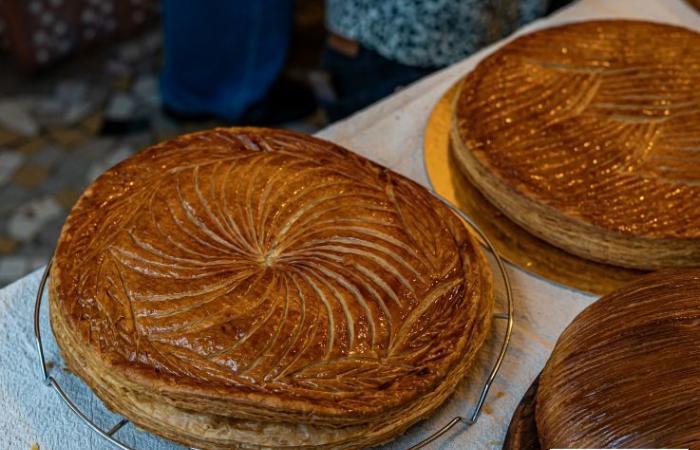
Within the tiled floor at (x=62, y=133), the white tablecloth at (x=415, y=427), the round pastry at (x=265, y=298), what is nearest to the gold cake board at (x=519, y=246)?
the white tablecloth at (x=415, y=427)

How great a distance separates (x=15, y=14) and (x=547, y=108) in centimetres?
283

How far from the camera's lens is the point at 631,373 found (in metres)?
1.06

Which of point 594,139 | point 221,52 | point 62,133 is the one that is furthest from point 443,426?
point 62,133

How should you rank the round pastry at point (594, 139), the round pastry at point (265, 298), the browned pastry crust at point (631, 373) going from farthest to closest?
the round pastry at point (594, 139) < the round pastry at point (265, 298) < the browned pastry crust at point (631, 373)

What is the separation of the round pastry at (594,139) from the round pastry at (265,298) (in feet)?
0.80

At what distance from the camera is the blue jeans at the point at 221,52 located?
10.5ft

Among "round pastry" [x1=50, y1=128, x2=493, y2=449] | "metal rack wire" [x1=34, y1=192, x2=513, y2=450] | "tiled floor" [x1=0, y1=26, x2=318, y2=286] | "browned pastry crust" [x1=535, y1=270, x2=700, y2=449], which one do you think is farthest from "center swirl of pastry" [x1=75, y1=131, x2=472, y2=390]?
"tiled floor" [x1=0, y1=26, x2=318, y2=286]

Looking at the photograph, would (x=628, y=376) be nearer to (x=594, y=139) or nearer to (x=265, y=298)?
(x=265, y=298)

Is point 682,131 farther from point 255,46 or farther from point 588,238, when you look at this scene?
point 255,46

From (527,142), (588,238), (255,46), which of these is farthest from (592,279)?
(255,46)

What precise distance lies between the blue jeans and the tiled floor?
0.19 metres

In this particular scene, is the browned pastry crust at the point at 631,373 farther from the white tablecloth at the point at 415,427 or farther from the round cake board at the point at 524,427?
the white tablecloth at the point at 415,427

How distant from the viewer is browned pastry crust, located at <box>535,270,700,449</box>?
100 cm

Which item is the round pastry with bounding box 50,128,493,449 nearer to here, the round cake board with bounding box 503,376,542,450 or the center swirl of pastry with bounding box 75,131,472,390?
the center swirl of pastry with bounding box 75,131,472,390
